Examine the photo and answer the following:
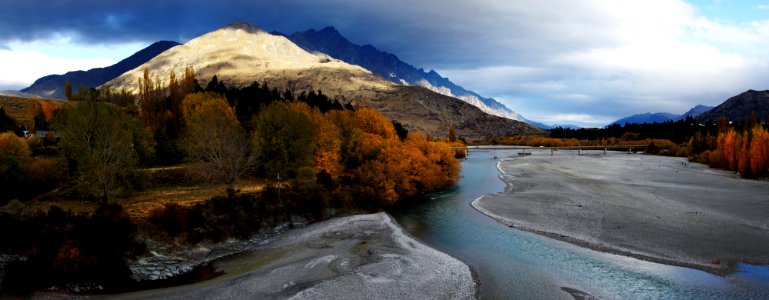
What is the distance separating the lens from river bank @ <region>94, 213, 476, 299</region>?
23953mm

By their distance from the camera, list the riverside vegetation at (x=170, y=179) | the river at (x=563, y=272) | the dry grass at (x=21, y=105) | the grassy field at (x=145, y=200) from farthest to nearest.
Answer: the dry grass at (x=21, y=105) < the grassy field at (x=145, y=200) < the riverside vegetation at (x=170, y=179) < the river at (x=563, y=272)

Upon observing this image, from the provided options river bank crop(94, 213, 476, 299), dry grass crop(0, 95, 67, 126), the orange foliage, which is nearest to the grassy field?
river bank crop(94, 213, 476, 299)

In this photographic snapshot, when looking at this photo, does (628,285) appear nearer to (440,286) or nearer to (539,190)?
(440,286)

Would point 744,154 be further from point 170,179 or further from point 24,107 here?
point 24,107

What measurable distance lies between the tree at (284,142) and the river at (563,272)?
21817mm

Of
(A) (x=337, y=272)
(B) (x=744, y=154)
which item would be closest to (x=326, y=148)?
(A) (x=337, y=272)

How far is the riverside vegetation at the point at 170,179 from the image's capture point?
2662 cm

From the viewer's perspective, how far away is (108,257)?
26938 millimetres

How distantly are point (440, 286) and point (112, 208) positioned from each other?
2458cm

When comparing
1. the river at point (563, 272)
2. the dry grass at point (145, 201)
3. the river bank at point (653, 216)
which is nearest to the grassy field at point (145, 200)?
the dry grass at point (145, 201)

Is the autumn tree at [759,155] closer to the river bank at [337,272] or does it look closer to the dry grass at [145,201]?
the river bank at [337,272]

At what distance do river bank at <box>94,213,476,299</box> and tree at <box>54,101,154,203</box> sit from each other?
14261 millimetres

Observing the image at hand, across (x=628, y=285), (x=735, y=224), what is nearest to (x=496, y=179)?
(x=735, y=224)

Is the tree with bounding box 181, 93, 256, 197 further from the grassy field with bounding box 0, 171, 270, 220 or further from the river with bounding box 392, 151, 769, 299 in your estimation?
the river with bounding box 392, 151, 769, 299
